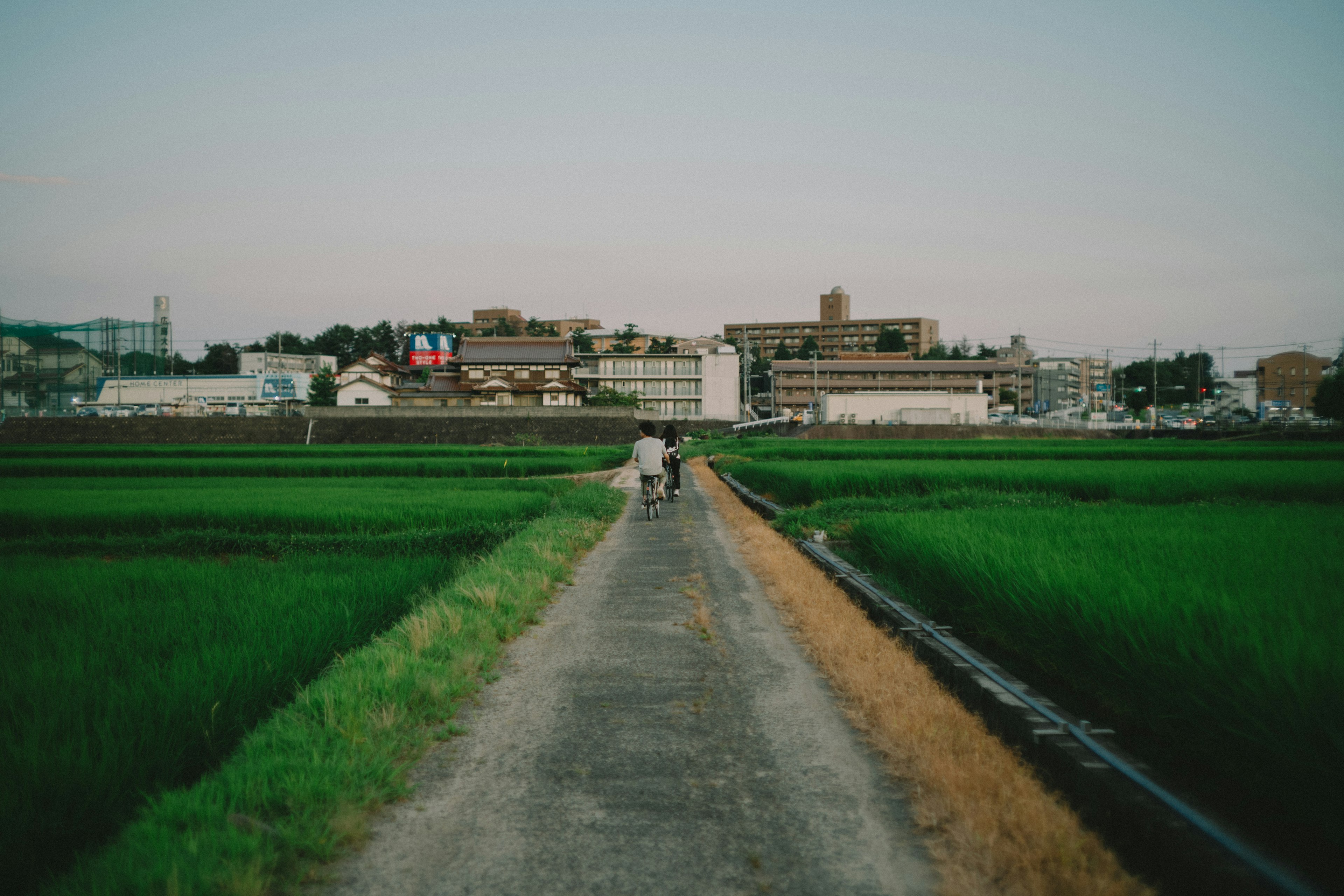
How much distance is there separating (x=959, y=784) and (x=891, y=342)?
121 meters

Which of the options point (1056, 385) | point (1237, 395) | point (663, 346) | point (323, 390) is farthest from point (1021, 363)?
point (323, 390)

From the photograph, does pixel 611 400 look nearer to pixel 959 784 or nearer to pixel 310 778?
pixel 310 778

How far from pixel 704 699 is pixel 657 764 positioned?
952 mm

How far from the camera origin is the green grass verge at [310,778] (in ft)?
7.62

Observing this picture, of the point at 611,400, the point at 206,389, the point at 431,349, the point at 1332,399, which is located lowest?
the point at 1332,399

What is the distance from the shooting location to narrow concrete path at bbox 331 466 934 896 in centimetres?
252

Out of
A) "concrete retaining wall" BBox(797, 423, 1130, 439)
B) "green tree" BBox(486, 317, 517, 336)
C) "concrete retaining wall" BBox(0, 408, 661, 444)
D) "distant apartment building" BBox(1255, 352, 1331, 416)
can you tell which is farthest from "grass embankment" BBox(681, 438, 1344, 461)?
"distant apartment building" BBox(1255, 352, 1331, 416)

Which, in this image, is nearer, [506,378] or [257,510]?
[257,510]

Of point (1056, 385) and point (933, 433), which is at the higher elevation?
point (1056, 385)

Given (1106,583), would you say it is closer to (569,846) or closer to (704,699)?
(704,699)

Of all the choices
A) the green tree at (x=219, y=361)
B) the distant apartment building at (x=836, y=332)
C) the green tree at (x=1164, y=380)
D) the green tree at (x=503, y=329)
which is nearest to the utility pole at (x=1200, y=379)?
the green tree at (x=1164, y=380)

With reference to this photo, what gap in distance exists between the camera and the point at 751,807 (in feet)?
9.87

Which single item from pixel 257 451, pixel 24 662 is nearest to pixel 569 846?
pixel 24 662

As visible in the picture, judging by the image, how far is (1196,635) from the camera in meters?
3.11
